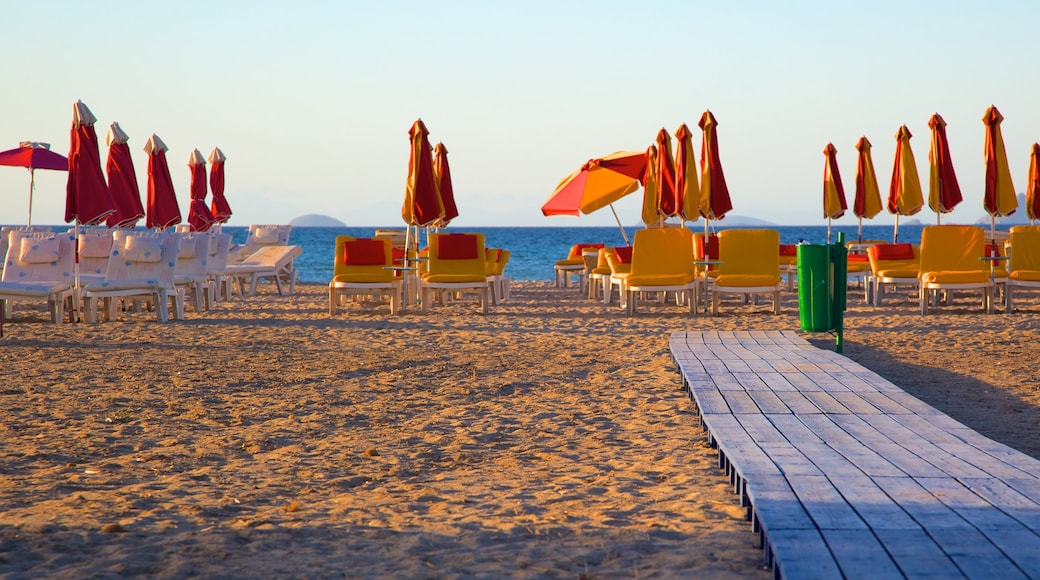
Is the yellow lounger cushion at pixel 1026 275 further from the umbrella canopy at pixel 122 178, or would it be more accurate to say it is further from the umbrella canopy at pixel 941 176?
the umbrella canopy at pixel 122 178

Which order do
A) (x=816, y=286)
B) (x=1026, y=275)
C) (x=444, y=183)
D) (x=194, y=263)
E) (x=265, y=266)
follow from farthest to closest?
(x=265, y=266) → (x=444, y=183) → (x=194, y=263) → (x=1026, y=275) → (x=816, y=286)

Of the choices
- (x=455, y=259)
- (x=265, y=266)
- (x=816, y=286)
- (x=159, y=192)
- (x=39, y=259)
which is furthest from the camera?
(x=265, y=266)

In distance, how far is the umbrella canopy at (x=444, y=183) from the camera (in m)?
14.6

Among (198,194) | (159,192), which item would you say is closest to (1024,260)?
(159,192)

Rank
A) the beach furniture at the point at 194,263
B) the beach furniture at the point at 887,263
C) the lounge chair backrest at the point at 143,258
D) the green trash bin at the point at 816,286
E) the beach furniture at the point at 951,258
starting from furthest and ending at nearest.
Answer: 1. the beach furniture at the point at 887,263
2. the beach furniture at the point at 194,263
3. the beach furniture at the point at 951,258
4. the lounge chair backrest at the point at 143,258
5. the green trash bin at the point at 816,286

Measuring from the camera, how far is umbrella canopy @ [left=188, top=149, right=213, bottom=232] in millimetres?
16875

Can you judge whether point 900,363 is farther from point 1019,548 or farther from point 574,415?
point 1019,548

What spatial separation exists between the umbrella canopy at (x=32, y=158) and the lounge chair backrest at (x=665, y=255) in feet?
25.9

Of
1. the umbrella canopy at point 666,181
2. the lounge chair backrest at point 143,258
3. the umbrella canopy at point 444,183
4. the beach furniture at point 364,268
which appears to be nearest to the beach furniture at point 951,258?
the umbrella canopy at point 666,181

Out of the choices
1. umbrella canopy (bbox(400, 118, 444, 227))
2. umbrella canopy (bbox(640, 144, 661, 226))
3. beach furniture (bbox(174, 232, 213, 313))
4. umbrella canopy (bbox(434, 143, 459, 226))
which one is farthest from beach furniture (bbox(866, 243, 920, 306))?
beach furniture (bbox(174, 232, 213, 313))

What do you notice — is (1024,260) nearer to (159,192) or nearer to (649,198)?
(649,198)

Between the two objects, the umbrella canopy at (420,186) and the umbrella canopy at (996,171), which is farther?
the umbrella canopy at (996,171)

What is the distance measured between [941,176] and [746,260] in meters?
3.92

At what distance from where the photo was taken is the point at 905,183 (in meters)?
14.8
